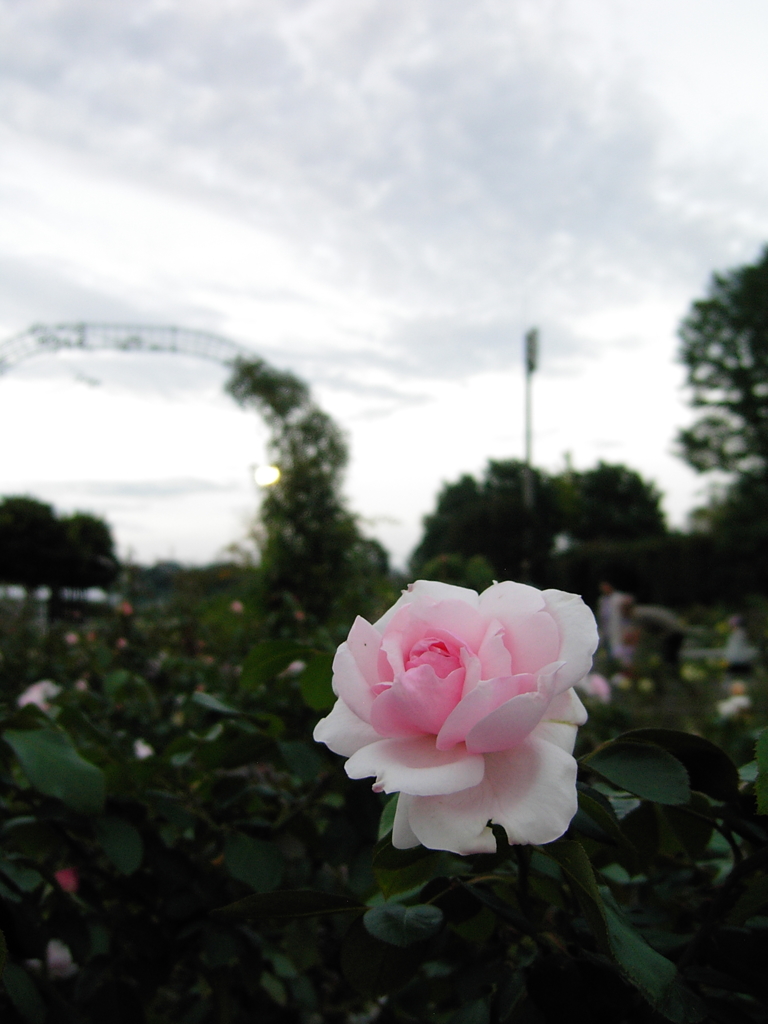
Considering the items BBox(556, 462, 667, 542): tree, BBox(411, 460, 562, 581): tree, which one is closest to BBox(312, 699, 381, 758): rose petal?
BBox(411, 460, 562, 581): tree

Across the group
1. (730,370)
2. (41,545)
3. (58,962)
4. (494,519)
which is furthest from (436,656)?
(730,370)

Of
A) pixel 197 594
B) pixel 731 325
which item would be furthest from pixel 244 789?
pixel 731 325

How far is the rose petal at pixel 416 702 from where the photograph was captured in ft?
1.56

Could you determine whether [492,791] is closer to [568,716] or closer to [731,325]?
[568,716]

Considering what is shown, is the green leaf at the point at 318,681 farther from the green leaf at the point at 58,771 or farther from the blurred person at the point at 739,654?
the blurred person at the point at 739,654

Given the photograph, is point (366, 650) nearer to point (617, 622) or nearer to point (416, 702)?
point (416, 702)

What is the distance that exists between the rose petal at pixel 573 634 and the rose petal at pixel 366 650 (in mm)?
119

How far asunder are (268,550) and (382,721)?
5.13 m

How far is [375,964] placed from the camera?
64 centimetres

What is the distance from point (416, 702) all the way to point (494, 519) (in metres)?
30.9

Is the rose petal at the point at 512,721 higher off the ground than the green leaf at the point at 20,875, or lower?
higher

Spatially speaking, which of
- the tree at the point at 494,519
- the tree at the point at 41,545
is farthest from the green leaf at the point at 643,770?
the tree at the point at 41,545

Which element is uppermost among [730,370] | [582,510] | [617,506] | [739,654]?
[730,370]

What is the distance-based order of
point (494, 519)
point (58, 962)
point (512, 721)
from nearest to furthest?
point (512, 721), point (58, 962), point (494, 519)
